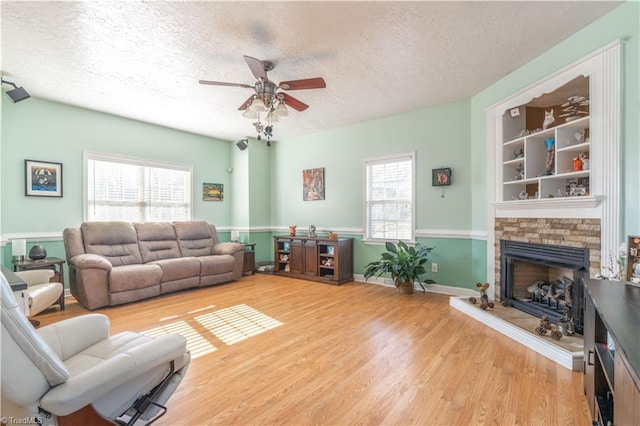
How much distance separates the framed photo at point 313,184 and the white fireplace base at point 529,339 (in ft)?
10.3

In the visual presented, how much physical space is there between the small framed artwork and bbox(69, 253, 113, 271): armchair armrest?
243 centimetres

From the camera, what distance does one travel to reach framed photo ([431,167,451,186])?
14.1ft

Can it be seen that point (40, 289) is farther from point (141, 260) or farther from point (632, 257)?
point (632, 257)

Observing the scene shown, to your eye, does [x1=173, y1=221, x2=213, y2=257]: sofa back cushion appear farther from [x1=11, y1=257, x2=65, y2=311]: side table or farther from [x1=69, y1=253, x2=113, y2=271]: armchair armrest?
[x1=11, y1=257, x2=65, y2=311]: side table

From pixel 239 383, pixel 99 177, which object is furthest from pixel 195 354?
pixel 99 177

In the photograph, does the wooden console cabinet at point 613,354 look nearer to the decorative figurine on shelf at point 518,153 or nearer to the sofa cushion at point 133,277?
the decorative figurine on shelf at point 518,153

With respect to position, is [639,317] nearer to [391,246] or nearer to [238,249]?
[391,246]

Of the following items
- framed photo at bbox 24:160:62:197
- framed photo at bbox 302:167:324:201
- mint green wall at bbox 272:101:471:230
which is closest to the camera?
framed photo at bbox 24:160:62:197

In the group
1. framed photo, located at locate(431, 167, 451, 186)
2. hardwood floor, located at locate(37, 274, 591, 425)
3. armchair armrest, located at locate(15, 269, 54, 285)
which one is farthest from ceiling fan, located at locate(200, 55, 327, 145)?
armchair armrest, located at locate(15, 269, 54, 285)

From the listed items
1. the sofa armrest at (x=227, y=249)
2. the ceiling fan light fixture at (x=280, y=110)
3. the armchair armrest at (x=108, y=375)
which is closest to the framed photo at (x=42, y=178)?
the sofa armrest at (x=227, y=249)

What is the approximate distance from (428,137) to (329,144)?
186 centimetres

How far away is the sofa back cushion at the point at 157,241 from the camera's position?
469 centimetres

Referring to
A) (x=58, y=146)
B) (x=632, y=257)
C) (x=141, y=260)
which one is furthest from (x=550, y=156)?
(x=58, y=146)

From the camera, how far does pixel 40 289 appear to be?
3131mm
